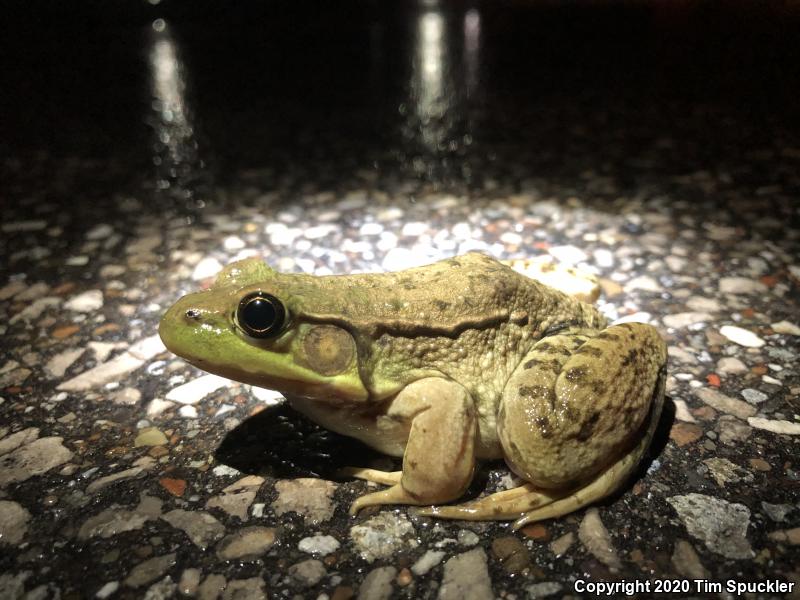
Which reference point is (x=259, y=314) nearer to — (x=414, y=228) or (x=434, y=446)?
(x=434, y=446)

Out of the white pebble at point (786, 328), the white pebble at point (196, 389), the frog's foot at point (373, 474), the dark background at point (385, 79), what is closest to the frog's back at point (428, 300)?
the frog's foot at point (373, 474)

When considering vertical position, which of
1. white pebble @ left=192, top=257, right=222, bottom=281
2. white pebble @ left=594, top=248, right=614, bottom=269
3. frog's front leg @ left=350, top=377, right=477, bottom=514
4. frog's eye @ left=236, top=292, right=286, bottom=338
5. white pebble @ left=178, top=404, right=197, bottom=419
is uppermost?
frog's eye @ left=236, top=292, right=286, bottom=338

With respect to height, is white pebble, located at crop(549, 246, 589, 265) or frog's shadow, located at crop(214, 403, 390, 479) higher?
frog's shadow, located at crop(214, 403, 390, 479)

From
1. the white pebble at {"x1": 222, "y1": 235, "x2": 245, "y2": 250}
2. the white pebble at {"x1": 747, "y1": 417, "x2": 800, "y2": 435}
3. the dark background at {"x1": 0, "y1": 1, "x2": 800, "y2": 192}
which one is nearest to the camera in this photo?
the white pebble at {"x1": 747, "y1": 417, "x2": 800, "y2": 435}

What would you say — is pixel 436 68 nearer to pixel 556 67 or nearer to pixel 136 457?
pixel 556 67

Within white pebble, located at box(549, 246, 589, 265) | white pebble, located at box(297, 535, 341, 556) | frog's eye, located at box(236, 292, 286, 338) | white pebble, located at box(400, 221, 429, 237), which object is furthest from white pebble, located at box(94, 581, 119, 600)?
white pebble, located at box(549, 246, 589, 265)

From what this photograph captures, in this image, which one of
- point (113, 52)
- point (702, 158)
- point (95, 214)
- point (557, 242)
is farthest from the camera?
point (113, 52)

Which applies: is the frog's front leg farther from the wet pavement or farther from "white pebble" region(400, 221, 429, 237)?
"white pebble" region(400, 221, 429, 237)

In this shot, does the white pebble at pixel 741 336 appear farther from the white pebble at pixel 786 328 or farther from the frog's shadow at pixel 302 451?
the frog's shadow at pixel 302 451

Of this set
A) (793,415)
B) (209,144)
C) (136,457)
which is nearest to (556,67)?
(209,144)
